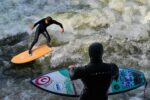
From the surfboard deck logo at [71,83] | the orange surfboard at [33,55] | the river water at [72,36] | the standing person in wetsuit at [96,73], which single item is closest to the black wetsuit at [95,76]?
the standing person in wetsuit at [96,73]

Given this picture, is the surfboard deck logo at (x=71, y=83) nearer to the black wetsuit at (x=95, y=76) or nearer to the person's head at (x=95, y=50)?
the black wetsuit at (x=95, y=76)

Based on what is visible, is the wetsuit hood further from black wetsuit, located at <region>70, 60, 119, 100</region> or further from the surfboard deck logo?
the surfboard deck logo

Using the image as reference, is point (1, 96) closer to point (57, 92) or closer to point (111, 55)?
point (57, 92)

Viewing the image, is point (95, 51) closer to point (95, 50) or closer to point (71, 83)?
point (95, 50)

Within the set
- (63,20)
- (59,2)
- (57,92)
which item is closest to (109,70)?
(57,92)

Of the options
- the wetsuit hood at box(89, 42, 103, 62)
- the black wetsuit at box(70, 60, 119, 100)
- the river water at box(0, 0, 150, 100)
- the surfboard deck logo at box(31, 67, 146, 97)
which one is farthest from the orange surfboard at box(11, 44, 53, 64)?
the wetsuit hood at box(89, 42, 103, 62)

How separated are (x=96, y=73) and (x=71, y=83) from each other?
330cm

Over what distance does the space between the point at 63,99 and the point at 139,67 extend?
2.47m

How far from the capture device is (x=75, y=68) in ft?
15.0

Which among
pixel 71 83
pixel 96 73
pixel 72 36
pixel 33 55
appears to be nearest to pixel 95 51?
pixel 96 73

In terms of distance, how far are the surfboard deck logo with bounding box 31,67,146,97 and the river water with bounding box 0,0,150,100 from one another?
0.35 metres

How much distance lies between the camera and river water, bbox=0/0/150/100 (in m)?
8.92

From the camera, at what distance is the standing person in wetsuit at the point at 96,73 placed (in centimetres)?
448

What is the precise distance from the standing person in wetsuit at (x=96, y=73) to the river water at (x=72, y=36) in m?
3.34
